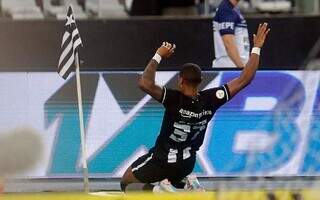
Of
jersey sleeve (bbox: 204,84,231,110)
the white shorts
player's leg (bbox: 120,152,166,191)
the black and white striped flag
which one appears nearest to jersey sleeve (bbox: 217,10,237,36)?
the white shorts

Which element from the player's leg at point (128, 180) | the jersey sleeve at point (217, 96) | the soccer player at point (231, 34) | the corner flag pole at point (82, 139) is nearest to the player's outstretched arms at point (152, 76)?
the jersey sleeve at point (217, 96)

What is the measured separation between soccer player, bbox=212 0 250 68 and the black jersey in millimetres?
3282

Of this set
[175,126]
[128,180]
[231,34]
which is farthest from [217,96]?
[231,34]

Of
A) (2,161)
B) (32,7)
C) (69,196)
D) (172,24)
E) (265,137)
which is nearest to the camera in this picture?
(69,196)

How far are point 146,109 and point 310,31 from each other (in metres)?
4.50

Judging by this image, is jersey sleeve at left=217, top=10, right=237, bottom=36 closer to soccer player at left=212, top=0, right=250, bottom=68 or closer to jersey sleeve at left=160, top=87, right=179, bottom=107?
soccer player at left=212, top=0, right=250, bottom=68

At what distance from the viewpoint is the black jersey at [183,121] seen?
700 cm

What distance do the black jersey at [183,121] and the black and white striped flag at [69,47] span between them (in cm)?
205

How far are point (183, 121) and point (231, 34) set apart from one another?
12.3 ft

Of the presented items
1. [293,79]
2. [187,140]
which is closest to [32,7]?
[293,79]

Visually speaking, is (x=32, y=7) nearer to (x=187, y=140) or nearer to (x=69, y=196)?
(x=187, y=140)

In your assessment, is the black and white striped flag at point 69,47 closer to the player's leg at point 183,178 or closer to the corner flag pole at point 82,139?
the corner flag pole at point 82,139

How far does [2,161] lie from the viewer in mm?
6781

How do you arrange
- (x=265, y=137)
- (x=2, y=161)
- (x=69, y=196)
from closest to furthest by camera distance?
(x=69, y=196)
(x=2, y=161)
(x=265, y=137)
